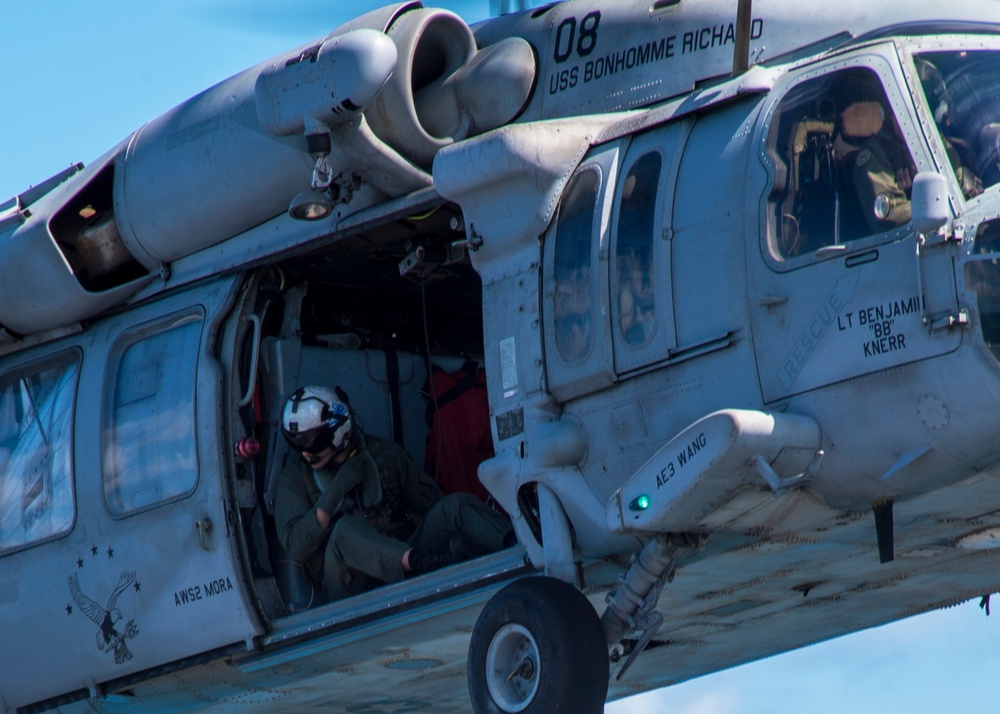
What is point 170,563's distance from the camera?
339 inches

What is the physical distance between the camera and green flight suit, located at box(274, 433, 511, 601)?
26.9 ft

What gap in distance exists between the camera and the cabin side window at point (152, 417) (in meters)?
8.70

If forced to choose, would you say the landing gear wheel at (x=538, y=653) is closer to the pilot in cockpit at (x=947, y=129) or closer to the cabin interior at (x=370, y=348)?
the cabin interior at (x=370, y=348)

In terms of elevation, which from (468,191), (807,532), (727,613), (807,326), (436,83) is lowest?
(727,613)

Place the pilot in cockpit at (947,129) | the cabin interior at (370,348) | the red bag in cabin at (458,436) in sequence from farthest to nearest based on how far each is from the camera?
the red bag in cabin at (458,436), the cabin interior at (370,348), the pilot in cockpit at (947,129)

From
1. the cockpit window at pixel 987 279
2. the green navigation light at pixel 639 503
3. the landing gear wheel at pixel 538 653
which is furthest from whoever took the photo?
the landing gear wheel at pixel 538 653

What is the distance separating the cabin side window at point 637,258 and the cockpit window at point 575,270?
144 mm

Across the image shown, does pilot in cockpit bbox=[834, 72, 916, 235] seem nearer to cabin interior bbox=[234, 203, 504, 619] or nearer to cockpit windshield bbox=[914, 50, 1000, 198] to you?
cockpit windshield bbox=[914, 50, 1000, 198]

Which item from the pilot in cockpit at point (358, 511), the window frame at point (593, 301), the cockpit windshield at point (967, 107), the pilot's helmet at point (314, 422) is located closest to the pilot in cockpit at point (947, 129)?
the cockpit windshield at point (967, 107)

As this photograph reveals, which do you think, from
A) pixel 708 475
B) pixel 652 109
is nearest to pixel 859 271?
pixel 708 475

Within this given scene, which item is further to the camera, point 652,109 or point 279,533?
point 279,533

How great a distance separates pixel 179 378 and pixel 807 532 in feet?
11.7

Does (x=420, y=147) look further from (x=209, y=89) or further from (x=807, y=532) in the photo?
(x=807, y=532)

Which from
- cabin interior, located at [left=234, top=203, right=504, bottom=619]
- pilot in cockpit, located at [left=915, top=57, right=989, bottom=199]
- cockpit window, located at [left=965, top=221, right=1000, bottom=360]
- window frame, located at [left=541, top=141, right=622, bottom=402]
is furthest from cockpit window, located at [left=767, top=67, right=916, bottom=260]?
cabin interior, located at [left=234, top=203, right=504, bottom=619]
